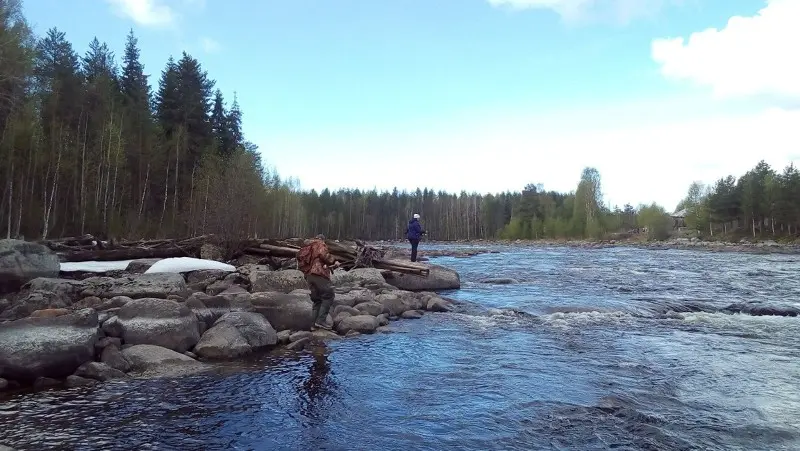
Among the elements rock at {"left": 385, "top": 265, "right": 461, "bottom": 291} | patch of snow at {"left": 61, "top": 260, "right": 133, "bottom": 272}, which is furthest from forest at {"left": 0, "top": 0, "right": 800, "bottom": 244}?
rock at {"left": 385, "top": 265, "right": 461, "bottom": 291}

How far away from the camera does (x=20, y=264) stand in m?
12.4

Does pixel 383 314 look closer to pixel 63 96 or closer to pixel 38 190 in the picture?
Result: pixel 38 190

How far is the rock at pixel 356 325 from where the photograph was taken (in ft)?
34.9

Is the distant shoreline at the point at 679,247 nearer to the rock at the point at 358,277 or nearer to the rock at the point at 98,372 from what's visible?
the rock at the point at 358,277

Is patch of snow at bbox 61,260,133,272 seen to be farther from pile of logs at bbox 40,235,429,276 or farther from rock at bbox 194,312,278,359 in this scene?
rock at bbox 194,312,278,359

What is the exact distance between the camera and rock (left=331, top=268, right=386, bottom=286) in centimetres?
1616

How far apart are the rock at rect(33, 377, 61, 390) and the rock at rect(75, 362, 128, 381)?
0.30 meters

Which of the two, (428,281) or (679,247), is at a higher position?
(428,281)

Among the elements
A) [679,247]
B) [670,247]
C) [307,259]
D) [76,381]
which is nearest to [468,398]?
[307,259]

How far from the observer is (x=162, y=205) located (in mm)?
39594

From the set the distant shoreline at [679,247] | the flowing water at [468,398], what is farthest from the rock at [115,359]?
the distant shoreline at [679,247]

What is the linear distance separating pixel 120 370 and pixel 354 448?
442cm

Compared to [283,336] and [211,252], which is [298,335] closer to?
[283,336]

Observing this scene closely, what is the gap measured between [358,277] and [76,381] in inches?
407
